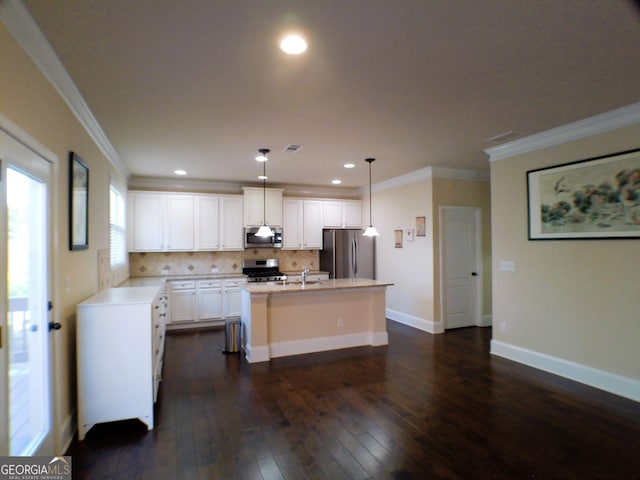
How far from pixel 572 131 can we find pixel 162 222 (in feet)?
19.8

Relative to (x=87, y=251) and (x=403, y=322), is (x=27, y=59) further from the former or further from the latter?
(x=403, y=322)

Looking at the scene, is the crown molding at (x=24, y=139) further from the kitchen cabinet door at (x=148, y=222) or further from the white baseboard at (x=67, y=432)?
the kitchen cabinet door at (x=148, y=222)

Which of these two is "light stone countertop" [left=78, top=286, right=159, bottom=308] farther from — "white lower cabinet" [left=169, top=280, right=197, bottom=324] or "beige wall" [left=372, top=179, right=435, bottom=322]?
"beige wall" [left=372, top=179, right=435, bottom=322]

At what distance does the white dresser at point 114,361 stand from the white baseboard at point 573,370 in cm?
403

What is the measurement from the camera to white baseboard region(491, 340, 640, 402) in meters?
3.23

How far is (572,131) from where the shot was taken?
3639mm

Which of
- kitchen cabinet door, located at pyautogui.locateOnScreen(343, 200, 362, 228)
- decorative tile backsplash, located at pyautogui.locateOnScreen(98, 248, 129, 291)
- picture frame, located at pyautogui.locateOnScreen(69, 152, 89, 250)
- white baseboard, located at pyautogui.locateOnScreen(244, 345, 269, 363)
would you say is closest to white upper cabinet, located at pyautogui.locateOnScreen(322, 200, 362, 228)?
kitchen cabinet door, located at pyautogui.locateOnScreen(343, 200, 362, 228)

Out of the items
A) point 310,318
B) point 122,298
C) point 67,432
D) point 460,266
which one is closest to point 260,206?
point 310,318

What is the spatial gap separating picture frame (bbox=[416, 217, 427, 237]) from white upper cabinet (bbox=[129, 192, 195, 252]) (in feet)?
13.1

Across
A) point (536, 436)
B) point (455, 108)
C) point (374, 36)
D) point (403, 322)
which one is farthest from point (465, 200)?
point (374, 36)

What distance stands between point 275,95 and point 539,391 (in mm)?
3684

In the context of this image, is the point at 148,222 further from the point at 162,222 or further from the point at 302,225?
the point at 302,225

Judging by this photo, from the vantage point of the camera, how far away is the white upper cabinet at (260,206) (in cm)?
658

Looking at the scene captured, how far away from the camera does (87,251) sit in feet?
10.7
